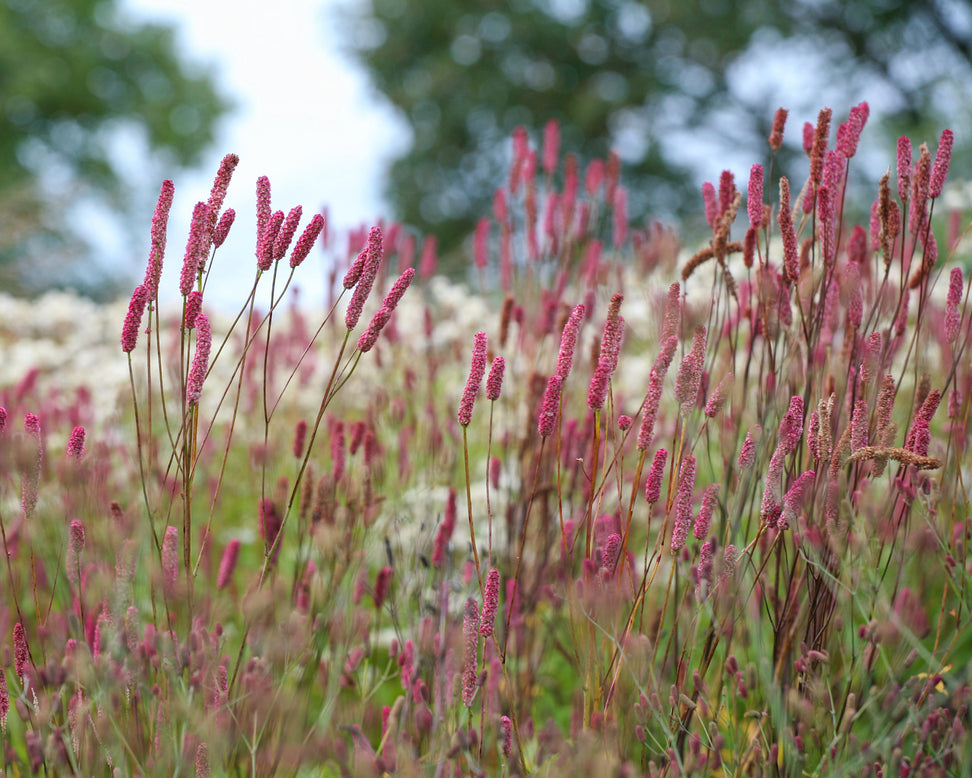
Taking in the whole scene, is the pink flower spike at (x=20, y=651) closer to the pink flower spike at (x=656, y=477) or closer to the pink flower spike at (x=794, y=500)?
the pink flower spike at (x=656, y=477)

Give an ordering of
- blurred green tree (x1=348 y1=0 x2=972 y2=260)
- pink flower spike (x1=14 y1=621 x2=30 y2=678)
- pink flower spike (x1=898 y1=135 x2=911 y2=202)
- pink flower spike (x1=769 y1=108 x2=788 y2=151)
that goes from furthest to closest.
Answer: blurred green tree (x1=348 y1=0 x2=972 y2=260) < pink flower spike (x1=769 y1=108 x2=788 y2=151) < pink flower spike (x1=898 y1=135 x2=911 y2=202) < pink flower spike (x1=14 y1=621 x2=30 y2=678)

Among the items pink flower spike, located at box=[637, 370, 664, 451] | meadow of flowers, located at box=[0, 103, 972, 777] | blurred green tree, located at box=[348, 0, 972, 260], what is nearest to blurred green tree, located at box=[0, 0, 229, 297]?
blurred green tree, located at box=[348, 0, 972, 260]

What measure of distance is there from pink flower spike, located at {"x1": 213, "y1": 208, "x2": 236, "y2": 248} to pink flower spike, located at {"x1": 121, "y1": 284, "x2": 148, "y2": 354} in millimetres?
109

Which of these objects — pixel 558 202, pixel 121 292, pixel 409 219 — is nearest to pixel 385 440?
pixel 558 202

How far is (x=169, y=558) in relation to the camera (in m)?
1.12

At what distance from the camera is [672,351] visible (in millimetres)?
1035

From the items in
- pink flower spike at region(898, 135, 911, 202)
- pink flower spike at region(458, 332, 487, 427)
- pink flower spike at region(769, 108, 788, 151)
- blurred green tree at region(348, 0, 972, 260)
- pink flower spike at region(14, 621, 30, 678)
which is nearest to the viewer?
pink flower spike at region(458, 332, 487, 427)

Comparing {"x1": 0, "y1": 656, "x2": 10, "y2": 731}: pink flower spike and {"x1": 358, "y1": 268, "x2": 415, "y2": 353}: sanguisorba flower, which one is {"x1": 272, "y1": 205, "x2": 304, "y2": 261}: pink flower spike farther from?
{"x1": 0, "y1": 656, "x2": 10, "y2": 731}: pink flower spike

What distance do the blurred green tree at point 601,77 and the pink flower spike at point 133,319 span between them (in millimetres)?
13855

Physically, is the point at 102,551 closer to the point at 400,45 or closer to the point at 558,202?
the point at 558,202

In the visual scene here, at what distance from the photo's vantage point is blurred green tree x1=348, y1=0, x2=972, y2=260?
13688mm

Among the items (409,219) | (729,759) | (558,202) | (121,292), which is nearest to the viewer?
(729,759)

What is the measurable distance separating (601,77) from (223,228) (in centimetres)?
1491

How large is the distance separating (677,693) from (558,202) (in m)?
1.20
